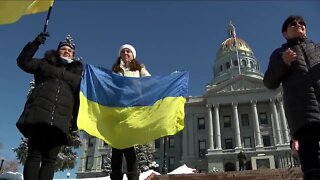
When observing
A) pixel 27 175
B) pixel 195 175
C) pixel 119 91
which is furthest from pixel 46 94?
pixel 195 175

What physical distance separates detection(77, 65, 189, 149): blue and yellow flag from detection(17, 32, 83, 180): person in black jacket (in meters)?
0.37

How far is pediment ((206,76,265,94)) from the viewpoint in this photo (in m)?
61.0

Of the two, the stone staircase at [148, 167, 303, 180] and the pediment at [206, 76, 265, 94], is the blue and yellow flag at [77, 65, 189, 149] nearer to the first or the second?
the stone staircase at [148, 167, 303, 180]

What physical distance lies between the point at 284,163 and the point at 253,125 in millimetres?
8552

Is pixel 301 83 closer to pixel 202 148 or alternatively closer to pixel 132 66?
pixel 132 66

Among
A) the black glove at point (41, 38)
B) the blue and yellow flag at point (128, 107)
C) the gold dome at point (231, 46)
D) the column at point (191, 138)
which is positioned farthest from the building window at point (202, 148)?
the black glove at point (41, 38)

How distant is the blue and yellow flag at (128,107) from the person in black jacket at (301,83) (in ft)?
6.56

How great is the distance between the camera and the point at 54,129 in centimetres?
445

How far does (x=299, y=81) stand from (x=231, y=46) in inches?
3315

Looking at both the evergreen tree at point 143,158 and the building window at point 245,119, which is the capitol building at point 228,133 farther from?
the evergreen tree at point 143,158

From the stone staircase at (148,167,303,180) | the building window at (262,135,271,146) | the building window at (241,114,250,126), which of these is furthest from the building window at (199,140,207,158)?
the stone staircase at (148,167,303,180)

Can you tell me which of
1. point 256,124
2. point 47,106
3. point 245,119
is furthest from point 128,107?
point 245,119

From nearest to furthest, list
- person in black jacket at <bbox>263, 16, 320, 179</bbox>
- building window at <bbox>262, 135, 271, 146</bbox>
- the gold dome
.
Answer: person in black jacket at <bbox>263, 16, 320, 179</bbox>
building window at <bbox>262, 135, 271, 146</bbox>
the gold dome

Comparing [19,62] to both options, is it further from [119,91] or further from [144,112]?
[144,112]
